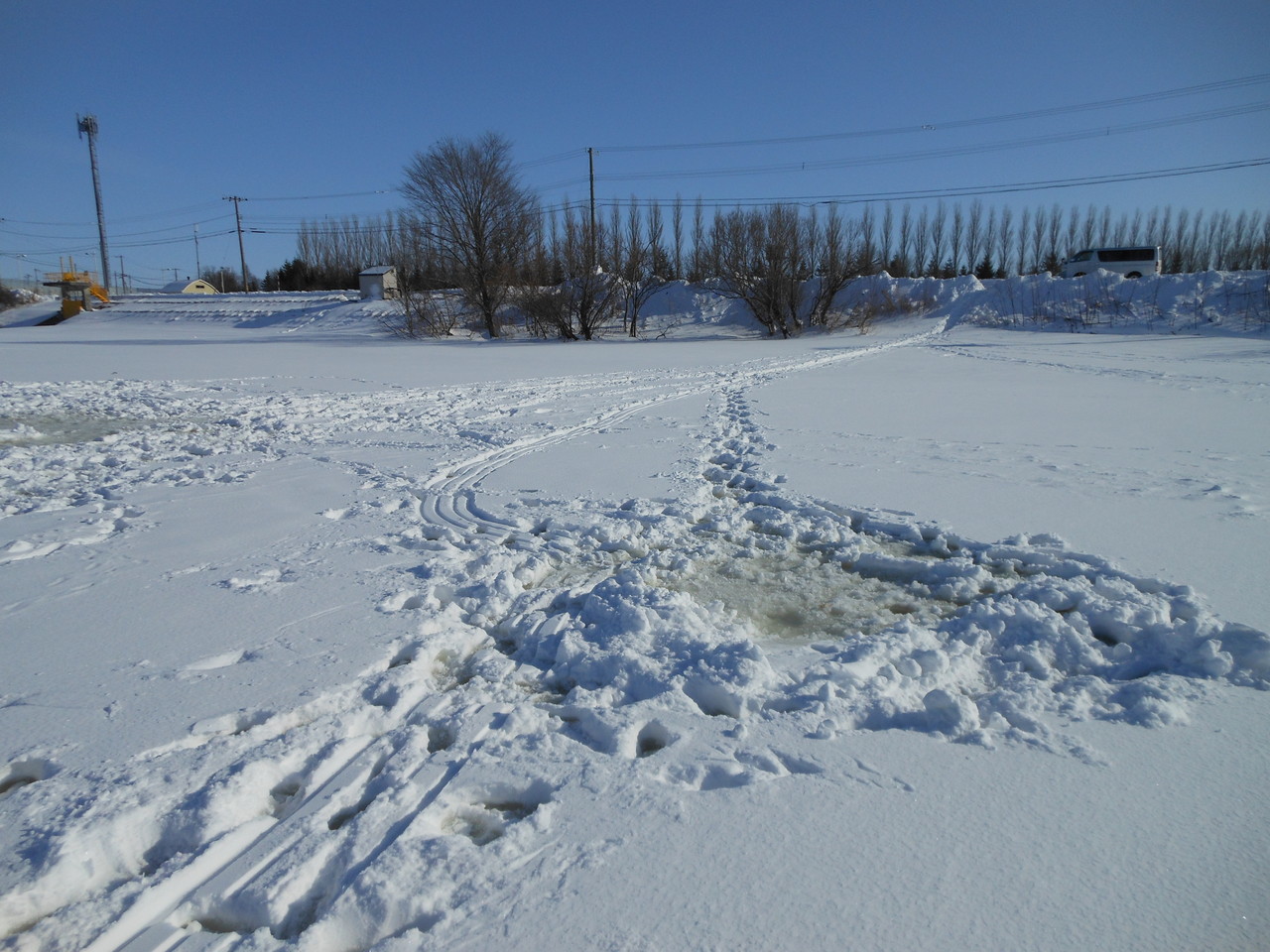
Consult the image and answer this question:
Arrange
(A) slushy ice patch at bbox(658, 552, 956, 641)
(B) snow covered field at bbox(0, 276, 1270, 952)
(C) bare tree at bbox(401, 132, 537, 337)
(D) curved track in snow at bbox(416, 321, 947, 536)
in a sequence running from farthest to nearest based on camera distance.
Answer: (C) bare tree at bbox(401, 132, 537, 337) → (D) curved track in snow at bbox(416, 321, 947, 536) → (A) slushy ice patch at bbox(658, 552, 956, 641) → (B) snow covered field at bbox(0, 276, 1270, 952)

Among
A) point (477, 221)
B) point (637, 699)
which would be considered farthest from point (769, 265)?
point (637, 699)

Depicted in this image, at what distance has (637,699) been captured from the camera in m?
2.65

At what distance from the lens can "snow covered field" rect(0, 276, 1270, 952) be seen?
1.77 m

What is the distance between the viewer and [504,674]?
2816mm

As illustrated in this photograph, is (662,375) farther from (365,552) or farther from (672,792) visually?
(672,792)

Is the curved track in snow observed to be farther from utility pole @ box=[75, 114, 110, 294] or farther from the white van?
utility pole @ box=[75, 114, 110, 294]

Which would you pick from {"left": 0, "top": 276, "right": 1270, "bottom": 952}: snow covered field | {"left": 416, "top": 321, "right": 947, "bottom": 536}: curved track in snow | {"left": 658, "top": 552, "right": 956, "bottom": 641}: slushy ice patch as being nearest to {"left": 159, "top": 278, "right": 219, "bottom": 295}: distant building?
{"left": 416, "top": 321, "right": 947, "bottom": 536}: curved track in snow

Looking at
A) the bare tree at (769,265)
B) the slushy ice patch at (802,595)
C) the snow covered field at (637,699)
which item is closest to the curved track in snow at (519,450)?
the snow covered field at (637,699)

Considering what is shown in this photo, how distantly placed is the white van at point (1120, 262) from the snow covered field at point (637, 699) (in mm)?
28396

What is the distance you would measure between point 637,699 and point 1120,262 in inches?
1399

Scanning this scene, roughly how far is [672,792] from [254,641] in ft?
6.37

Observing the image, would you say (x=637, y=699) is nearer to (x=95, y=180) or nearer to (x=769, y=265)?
(x=769, y=265)

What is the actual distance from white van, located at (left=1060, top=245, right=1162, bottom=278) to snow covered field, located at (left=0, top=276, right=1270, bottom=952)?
28396 mm

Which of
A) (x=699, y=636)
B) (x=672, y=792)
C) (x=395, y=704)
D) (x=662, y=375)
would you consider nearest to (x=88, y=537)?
(x=395, y=704)
